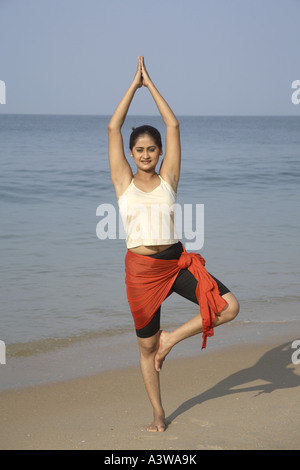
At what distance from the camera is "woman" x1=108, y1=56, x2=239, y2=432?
147 inches

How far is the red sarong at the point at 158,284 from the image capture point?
3.72m

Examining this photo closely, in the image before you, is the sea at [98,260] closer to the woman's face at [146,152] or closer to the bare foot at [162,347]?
the bare foot at [162,347]

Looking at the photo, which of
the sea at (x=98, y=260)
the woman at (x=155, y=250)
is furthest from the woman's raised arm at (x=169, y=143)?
the sea at (x=98, y=260)

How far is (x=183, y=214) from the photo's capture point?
13898mm

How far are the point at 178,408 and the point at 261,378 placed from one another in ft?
2.77

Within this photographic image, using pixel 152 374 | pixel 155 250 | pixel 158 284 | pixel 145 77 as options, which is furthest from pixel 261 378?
pixel 145 77

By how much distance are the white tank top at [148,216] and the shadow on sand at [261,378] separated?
46.0 inches

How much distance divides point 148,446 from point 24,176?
1585 centimetres

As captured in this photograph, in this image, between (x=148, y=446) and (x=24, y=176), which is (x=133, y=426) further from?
(x=24, y=176)

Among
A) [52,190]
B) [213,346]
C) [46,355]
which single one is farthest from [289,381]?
[52,190]

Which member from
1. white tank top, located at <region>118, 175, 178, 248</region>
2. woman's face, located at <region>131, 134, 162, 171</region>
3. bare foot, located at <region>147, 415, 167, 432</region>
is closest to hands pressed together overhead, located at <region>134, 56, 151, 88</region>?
woman's face, located at <region>131, 134, 162, 171</region>

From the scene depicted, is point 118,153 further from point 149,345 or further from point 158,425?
point 158,425

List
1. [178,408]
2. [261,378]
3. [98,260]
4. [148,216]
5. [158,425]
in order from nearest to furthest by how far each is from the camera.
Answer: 1. [148,216]
2. [158,425]
3. [178,408]
4. [261,378]
5. [98,260]

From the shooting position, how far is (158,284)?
378cm
